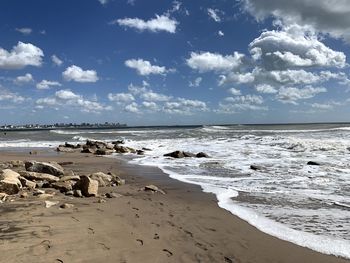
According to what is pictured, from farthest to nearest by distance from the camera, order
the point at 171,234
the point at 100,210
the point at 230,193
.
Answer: the point at 230,193
the point at 100,210
the point at 171,234

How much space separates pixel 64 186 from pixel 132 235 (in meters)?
4.21

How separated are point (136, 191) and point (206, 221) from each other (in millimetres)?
3370

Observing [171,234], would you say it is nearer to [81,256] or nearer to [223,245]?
[223,245]

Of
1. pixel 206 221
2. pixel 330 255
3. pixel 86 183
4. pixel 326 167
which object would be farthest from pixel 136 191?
pixel 326 167

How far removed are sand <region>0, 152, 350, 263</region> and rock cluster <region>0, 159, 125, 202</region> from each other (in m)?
0.45

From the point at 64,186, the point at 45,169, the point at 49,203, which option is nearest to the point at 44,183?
the point at 64,186

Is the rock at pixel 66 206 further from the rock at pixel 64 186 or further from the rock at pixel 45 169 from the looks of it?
the rock at pixel 45 169

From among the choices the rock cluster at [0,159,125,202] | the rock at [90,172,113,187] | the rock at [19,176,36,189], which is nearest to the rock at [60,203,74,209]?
the rock cluster at [0,159,125,202]

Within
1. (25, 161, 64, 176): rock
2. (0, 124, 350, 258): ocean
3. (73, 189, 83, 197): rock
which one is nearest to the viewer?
(0, 124, 350, 258): ocean

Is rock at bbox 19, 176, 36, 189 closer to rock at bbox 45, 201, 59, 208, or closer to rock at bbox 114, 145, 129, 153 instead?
rock at bbox 45, 201, 59, 208

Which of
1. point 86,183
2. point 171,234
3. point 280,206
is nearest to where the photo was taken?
point 171,234

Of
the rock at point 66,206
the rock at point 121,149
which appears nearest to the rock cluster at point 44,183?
the rock at point 66,206

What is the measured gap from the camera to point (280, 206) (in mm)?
8008

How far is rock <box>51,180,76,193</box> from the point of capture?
945 cm
